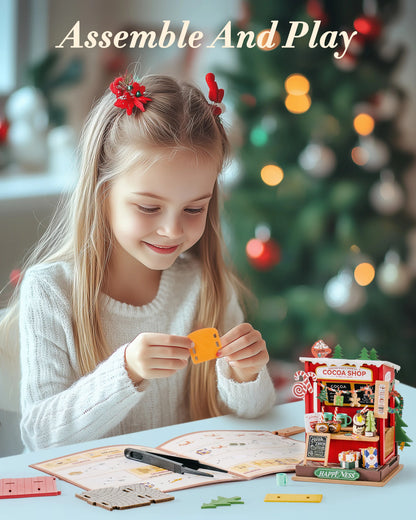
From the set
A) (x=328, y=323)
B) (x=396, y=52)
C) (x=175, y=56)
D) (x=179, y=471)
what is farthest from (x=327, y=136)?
(x=179, y=471)

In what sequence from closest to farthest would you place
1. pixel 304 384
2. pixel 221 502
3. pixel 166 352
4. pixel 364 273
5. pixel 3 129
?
pixel 221 502 → pixel 304 384 → pixel 166 352 → pixel 364 273 → pixel 3 129

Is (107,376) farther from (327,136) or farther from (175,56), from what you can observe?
(175,56)

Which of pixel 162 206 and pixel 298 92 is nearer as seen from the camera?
pixel 162 206

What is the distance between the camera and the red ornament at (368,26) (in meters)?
2.31

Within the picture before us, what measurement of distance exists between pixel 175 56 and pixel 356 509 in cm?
246

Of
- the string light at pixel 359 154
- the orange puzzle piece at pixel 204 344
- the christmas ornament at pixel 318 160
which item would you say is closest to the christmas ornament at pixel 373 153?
the string light at pixel 359 154

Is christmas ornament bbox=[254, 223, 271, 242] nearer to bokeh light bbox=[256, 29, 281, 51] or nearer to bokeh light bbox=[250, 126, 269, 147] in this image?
bokeh light bbox=[250, 126, 269, 147]

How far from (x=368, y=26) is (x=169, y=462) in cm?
183

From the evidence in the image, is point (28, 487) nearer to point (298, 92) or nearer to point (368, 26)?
point (298, 92)

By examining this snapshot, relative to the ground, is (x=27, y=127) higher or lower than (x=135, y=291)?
higher

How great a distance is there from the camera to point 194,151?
1145mm

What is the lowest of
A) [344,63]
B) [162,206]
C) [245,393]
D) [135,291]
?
[245,393]

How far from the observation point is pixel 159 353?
3.20 ft

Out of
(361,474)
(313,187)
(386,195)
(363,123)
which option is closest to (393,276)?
(386,195)
